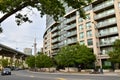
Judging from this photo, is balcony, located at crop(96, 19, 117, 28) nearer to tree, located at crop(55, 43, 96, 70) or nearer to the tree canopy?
the tree canopy

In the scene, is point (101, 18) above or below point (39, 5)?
above

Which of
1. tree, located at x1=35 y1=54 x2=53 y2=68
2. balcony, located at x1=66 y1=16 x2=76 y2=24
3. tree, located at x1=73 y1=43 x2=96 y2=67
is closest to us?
tree, located at x1=73 y1=43 x2=96 y2=67

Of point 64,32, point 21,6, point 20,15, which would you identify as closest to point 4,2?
point 21,6

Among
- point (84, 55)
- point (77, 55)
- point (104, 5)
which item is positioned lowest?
point (84, 55)

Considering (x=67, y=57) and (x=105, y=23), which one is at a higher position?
(x=105, y=23)

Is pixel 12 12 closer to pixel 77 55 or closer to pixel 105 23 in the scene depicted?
pixel 77 55

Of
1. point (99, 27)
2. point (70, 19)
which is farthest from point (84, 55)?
point (70, 19)

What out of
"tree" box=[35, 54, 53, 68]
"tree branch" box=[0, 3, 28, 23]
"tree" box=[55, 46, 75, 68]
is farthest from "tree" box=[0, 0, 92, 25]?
"tree" box=[35, 54, 53, 68]

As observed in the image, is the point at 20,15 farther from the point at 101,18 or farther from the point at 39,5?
the point at 101,18

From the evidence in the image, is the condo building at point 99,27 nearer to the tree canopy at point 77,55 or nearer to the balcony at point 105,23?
the balcony at point 105,23

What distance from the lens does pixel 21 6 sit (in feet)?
39.2

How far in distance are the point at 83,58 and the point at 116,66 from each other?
9.17m

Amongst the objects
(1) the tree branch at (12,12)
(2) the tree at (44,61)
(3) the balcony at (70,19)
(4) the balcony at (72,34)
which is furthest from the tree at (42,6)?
(2) the tree at (44,61)

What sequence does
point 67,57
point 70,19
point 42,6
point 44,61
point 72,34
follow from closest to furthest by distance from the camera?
point 42,6 < point 67,57 < point 72,34 < point 70,19 < point 44,61
